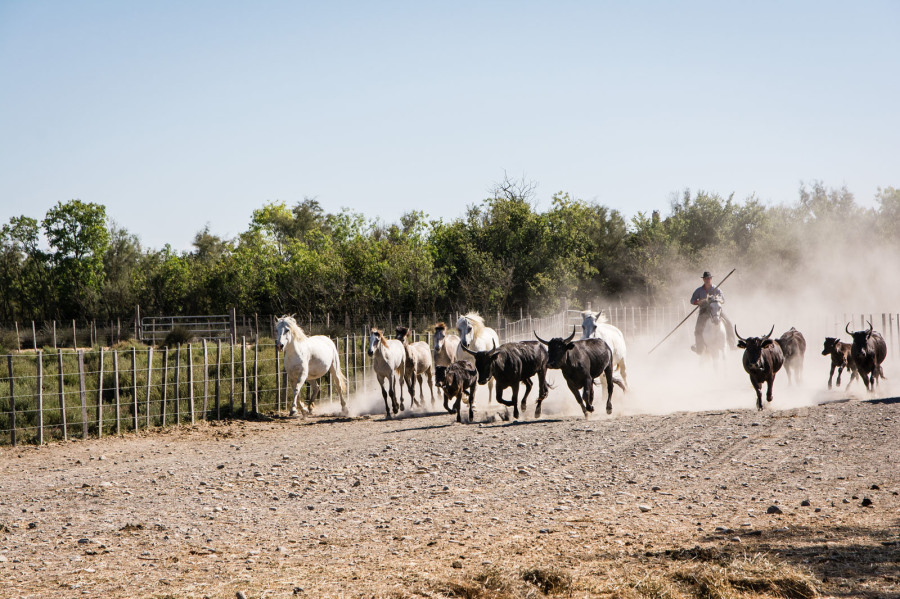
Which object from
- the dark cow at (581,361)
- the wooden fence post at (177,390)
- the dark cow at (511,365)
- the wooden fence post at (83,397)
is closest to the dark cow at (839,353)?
the dark cow at (581,361)

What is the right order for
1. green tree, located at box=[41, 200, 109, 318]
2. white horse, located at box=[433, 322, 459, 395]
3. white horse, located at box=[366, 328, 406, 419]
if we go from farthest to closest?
green tree, located at box=[41, 200, 109, 318]
white horse, located at box=[433, 322, 459, 395]
white horse, located at box=[366, 328, 406, 419]

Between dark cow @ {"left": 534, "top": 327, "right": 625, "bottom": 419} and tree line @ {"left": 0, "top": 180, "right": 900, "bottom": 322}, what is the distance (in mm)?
28661

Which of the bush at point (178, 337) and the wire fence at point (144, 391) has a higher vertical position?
the bush at point (178, 337)

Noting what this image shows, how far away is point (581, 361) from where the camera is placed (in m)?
15.2

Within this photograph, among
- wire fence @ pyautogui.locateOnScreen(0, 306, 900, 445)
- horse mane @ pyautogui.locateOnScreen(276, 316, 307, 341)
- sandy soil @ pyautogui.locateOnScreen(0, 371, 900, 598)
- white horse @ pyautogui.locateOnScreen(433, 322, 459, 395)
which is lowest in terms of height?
sandy soil @ pyautogui.locateOnScreen(0, 371, 900, 598)

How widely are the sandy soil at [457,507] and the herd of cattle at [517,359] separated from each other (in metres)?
1.21

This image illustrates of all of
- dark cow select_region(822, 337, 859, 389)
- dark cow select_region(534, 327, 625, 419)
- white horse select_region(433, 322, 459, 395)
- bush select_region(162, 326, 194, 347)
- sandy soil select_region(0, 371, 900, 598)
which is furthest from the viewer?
bush select_region(162, 326, 194, 347)

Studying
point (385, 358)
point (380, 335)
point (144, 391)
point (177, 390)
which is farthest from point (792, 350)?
point (144, 391)

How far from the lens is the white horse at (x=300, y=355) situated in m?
17.8

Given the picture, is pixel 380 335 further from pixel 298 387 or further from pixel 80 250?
pixel 80 250

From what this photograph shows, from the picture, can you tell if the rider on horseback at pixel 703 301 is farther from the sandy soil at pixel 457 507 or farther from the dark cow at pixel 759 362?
the sandy soil at pixel 457 507

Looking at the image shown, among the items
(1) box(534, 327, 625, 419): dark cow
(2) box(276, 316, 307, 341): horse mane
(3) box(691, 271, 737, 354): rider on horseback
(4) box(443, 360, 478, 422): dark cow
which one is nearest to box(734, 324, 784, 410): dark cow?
(1) box(534, 327, 625, 419): dark cow

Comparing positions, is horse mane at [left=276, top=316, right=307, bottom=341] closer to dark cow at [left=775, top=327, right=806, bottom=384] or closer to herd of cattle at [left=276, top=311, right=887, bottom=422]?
herd of cattle at [left=276, top=311, right=887, bottom=422]

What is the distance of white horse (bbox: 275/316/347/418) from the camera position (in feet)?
58.4
